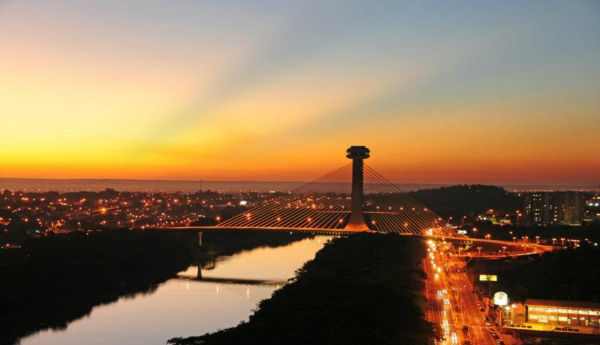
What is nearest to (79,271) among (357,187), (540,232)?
(357,187)

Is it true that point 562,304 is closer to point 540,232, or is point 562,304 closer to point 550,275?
point 550,275

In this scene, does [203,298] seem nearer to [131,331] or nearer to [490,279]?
[131,331]

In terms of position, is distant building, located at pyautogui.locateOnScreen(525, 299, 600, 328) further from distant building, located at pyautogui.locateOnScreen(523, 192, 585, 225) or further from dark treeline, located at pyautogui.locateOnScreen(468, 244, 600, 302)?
distant building, located at pyautogui.locateOnScreen(523, 192, 585, 225)

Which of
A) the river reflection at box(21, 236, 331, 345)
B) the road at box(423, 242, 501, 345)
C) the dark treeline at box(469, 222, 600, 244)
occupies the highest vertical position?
the dark treeline at box(469, 222, 600, 244)

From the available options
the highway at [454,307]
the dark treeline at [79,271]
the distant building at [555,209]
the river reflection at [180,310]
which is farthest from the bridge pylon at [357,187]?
the distant building at [555,209]

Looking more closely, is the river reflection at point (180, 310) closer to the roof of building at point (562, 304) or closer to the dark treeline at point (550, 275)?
the roof of building at point (562, 304)

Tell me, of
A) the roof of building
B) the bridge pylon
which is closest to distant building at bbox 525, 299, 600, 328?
the roof of building

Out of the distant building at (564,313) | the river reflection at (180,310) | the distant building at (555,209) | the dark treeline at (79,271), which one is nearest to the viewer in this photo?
the distant building at (564,313)
